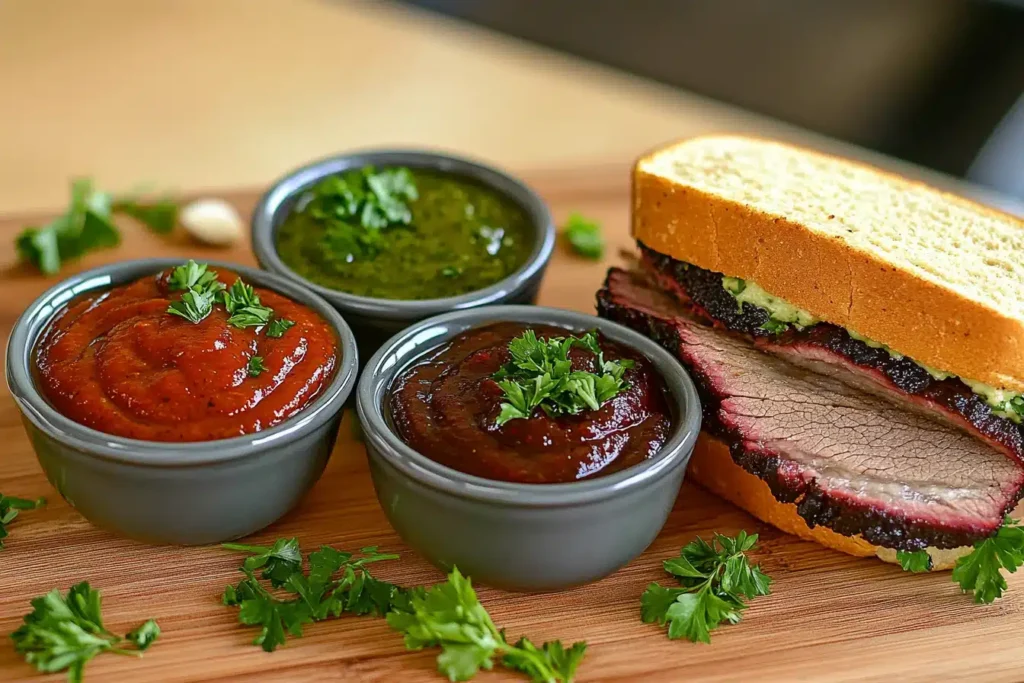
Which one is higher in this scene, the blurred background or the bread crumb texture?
the bread crumb texture

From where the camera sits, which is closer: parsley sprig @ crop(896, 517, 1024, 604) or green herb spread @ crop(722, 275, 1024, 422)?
parsley sprig @ crop(896, 517, 1024, 604)

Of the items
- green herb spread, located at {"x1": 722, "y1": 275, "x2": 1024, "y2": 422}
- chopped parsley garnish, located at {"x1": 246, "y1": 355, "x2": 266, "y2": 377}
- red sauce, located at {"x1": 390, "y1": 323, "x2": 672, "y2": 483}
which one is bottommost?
chopped parsley garnish, located at {"x1": 246, "y1": 355, "x2": 266, "y2": 377}

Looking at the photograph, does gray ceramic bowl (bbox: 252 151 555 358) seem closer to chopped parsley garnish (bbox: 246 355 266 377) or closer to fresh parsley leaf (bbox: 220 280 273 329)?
fresh parsley leaf (bbox: 220 280 273 329)

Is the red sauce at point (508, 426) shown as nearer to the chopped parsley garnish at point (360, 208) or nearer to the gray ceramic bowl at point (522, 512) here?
the gray ceramic bowl at point (522, 512)

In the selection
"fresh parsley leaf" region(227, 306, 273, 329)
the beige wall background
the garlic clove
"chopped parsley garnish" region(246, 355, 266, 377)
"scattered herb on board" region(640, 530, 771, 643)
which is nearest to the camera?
"scattered herb on board" region(640, 530, 771, 643)

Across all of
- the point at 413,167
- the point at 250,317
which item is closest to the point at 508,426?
the point at 250,317

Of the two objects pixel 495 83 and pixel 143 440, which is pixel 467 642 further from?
pixel 495 83

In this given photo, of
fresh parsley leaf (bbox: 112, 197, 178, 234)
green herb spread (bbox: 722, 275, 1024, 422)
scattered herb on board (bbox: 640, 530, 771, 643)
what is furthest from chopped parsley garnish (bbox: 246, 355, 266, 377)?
fresh parsley leaf (bbox: 112, 197, 178, 234)
